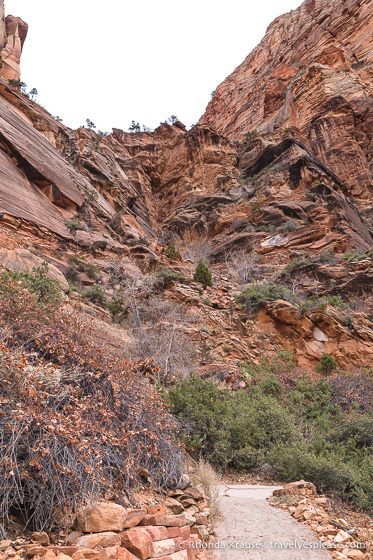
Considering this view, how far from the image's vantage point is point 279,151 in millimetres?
36781

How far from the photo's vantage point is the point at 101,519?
9.10 feet

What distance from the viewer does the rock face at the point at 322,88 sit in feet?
125

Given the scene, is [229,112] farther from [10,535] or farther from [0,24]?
[10,535]

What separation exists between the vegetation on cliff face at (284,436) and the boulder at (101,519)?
301 cm

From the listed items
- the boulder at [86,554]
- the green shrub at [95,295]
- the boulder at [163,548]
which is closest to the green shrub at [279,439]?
the boulder at [163,548]

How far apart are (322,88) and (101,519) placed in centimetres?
4985

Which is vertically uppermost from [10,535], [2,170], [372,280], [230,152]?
[230,152]

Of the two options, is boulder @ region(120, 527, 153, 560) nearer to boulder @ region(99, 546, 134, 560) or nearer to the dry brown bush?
boulder @ region(99, 546, 134, 560)

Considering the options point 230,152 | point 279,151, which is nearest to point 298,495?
point 279,151

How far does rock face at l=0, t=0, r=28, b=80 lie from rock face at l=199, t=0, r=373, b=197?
32.8 meters

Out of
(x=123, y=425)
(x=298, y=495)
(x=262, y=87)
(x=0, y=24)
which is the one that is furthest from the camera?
(x=262, y=87)

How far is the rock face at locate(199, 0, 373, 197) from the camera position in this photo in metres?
38.2

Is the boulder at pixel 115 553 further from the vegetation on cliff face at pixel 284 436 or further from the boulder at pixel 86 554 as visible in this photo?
the vegetation on cliff face at pixel 284 436

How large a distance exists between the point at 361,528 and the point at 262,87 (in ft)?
222
